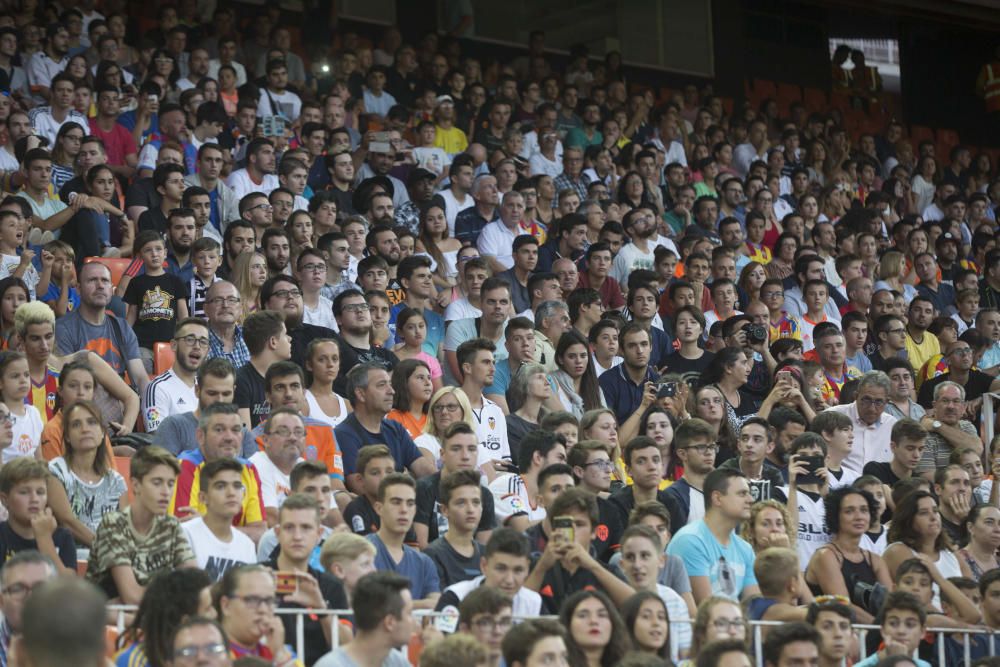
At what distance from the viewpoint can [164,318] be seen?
9023 millimetres

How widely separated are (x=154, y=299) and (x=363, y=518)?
2690 mm

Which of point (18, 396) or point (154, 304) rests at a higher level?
point (154, 304)

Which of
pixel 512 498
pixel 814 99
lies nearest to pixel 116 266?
pixel 512 498

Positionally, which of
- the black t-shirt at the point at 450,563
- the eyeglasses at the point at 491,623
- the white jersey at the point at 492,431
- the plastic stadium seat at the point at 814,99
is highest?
the plastic stadium seat at the point at 814,99

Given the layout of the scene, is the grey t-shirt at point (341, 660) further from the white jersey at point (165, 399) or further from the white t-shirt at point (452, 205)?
the white t-shirt at point (452, 205)

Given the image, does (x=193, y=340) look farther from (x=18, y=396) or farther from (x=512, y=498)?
(x=512, y=498)

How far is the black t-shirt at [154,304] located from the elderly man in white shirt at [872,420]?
13.8 ft

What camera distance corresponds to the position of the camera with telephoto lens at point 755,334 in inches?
417

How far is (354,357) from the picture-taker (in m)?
9.09

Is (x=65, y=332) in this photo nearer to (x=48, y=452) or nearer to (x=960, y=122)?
(x=48, y=452)

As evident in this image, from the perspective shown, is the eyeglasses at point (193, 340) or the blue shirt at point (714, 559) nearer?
the blue shirt at point (714, 559)

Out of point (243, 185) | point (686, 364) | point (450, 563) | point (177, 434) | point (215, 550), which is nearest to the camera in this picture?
point (215, 550)

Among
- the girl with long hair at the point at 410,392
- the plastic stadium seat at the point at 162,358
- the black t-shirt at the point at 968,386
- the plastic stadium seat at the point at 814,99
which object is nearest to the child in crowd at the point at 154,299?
the plastic stadium seat at the point at 162,358

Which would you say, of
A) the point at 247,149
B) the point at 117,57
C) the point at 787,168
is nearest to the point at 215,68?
the point at 117,57
